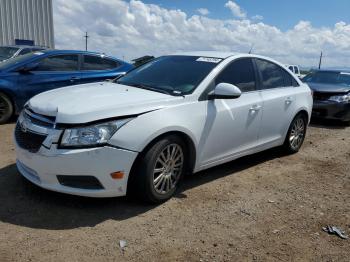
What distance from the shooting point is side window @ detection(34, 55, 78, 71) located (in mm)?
7504

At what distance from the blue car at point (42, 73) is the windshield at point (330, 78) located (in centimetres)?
573

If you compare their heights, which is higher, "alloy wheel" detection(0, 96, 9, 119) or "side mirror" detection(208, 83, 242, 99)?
"side mirror" detection(208, 83, 242, 99)

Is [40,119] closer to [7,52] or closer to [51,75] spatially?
[51,75]

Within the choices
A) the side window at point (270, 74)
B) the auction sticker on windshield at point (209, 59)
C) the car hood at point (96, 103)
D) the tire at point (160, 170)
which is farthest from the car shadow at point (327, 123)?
the car hood at point (96, 103)

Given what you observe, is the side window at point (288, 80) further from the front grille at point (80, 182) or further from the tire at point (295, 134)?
the front grille at point (80, 182)

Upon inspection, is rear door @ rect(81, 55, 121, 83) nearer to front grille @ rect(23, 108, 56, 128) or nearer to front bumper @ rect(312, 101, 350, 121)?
front grille @ rect(23, 108, 56, 128)

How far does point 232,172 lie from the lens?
5.13 m

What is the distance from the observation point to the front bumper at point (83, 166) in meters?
3.33

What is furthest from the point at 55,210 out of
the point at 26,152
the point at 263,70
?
the point at 263,70

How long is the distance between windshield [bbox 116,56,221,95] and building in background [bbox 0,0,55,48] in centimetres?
1712

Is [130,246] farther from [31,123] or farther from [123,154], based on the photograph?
[31,123]

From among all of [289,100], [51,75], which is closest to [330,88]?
[289,100]

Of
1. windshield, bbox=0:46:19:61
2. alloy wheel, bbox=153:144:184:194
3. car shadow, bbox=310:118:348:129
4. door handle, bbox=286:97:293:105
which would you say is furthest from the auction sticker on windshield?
windshield, bbox=0:46:19:61

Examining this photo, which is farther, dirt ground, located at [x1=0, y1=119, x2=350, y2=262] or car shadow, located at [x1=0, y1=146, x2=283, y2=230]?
car shadow, located at [x1=0, y1=146, x2=283, y2=230]
